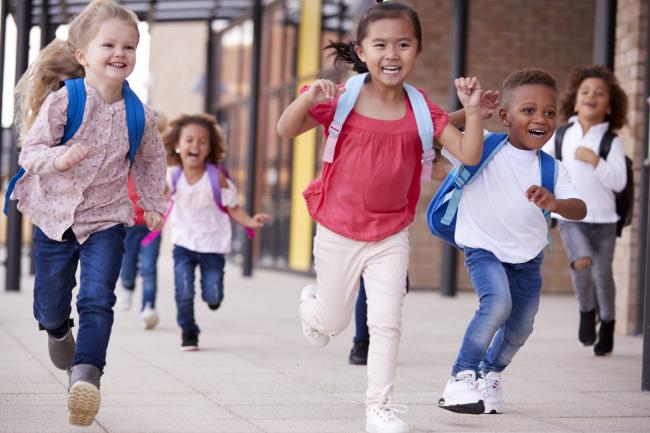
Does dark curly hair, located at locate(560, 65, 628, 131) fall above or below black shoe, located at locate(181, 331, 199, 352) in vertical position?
above

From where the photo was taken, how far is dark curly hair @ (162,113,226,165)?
27.9 feet

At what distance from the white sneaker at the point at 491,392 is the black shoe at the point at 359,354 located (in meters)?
1.78

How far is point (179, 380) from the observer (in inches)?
250

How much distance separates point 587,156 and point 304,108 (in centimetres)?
372

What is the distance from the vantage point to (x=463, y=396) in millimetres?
5117

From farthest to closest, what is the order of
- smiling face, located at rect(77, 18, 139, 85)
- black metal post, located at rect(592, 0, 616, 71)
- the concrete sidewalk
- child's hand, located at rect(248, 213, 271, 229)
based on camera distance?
black metal post, located at rect(592, 0, 616, 71), child's hand, located at rect(248, 213, 271, 229), the concrete sidewalk, smiling face, located at rect(77, 18, 139, 85)

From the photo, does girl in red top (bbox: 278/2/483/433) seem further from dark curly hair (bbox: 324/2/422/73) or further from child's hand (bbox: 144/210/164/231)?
child's hand (bbox: 144/210/164/231)

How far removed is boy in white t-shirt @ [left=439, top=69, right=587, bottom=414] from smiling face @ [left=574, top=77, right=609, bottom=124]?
2734 millimetres

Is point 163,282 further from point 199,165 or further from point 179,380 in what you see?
point 179,380

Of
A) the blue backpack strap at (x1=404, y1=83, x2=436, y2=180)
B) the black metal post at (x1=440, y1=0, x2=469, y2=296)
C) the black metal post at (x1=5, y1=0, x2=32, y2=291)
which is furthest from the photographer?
the black metal post at (x1=440, y1=0, x2=469, y2=296)

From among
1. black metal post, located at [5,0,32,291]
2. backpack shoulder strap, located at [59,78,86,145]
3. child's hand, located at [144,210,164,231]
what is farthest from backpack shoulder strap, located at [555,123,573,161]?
black metal post, located at [5,0,32,291]

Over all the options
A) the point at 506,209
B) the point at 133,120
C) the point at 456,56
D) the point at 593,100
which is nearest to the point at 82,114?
the point at 133,120

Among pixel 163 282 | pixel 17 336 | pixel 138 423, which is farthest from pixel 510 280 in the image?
pixel 163 282

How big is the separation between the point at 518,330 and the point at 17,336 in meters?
4.27
